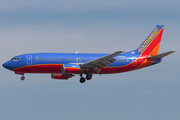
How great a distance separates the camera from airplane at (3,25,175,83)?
190 feet

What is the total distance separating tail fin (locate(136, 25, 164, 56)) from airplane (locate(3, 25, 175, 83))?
1339 millimetres

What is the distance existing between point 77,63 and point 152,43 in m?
15.8

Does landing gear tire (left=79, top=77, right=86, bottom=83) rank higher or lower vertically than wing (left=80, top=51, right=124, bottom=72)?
lower

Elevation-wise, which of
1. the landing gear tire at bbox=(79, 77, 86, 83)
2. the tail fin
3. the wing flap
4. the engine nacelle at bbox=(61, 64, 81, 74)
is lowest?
the landing gear tire at bbox=(79, 77, 86, 83)

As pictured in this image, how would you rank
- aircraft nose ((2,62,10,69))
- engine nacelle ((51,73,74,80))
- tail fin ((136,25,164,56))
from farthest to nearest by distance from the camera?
1. tail fin ((136,25,164,56))
2. engine nacelle ((51,73,74,80))
3. aircraft nose ((2,62,10,69))

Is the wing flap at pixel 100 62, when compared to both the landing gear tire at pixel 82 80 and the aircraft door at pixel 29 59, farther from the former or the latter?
the aircraft door at pixel 29 59

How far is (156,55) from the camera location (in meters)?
61.8

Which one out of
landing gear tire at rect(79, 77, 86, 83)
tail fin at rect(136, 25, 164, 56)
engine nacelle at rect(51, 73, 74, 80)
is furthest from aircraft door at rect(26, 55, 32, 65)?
tail fin at rect(136, 25, 164, 56)

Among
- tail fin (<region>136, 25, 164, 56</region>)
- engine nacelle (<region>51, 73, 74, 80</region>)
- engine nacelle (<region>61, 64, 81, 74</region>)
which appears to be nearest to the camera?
engine nacelle (<region>61, 64, 81, 74</region>)

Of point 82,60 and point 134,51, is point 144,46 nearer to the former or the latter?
point 134,51

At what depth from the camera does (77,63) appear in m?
59.2

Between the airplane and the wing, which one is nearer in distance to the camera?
the wing

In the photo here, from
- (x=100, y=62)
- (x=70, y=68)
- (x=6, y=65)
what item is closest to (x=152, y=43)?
(x=100, y=62)

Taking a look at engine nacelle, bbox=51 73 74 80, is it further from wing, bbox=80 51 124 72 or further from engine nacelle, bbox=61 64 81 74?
wing, bbox=80 51 124 72
